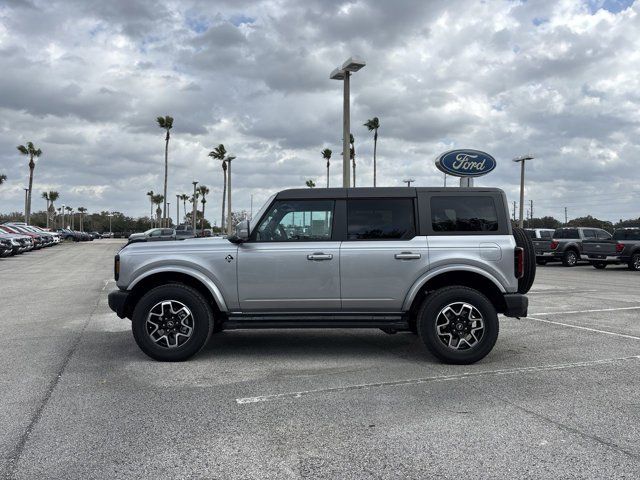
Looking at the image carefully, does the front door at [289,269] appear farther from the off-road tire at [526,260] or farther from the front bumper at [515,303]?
the off-road tire at [526,260]

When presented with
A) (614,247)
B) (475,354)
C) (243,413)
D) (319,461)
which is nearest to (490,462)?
(319,461)

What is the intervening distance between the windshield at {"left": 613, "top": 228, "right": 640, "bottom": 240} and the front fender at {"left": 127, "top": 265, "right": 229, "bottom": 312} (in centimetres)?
2056

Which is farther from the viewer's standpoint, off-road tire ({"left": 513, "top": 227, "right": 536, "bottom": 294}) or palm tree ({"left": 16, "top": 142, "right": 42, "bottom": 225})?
palm tree ({"left": 16, "top": 142, "right": 42, "bottom": 225})

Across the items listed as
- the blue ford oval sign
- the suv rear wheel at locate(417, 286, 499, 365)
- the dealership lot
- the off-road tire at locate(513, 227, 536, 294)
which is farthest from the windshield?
the suv rear wheel at locate(417, 286, 499, 365)

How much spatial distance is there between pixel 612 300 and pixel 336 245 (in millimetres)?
8424

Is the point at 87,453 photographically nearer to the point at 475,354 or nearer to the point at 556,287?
the point at 475,354

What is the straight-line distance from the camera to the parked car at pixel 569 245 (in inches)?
968

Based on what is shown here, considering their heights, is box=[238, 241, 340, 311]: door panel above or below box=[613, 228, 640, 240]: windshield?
below

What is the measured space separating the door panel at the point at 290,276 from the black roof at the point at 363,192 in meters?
0.57

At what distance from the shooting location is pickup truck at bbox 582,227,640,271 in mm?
21719

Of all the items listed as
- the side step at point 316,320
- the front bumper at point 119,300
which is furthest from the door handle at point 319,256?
the front bumper at point 119,300

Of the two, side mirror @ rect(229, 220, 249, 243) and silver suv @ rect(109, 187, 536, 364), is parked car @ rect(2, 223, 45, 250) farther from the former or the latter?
side mirror @ rect(229, 220, 249, 243)

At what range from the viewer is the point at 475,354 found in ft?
19.6

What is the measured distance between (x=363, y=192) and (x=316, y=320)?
1544 mm
